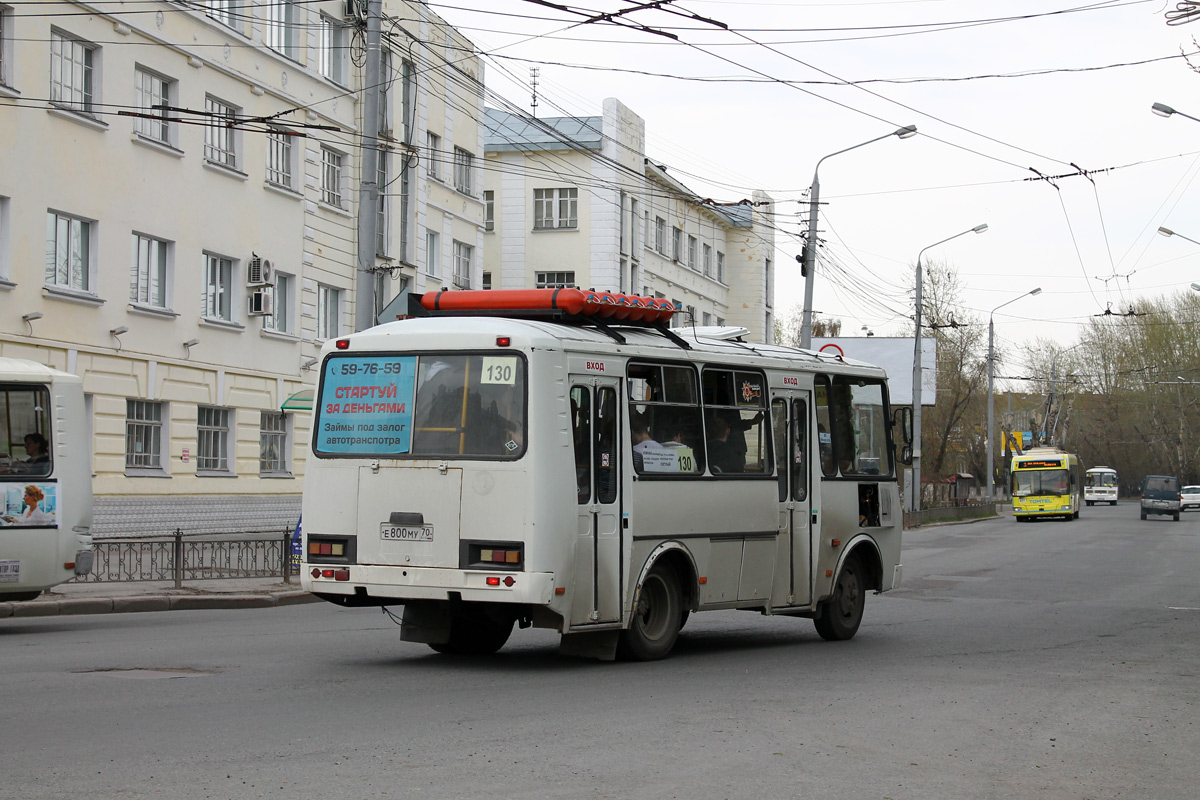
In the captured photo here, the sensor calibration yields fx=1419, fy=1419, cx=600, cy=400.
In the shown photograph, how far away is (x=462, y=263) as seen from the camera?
40094mm

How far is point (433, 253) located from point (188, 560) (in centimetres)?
1953

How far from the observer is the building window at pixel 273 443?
29.3 meters

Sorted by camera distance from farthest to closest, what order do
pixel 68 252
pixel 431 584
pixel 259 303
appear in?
pixel 259 303
pixel 68 252
pixel 431 584

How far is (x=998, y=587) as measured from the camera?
72.0ft

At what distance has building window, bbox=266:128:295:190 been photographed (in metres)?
29.6


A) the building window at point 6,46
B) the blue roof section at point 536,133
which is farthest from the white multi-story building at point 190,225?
the blue roof section at point 536,133

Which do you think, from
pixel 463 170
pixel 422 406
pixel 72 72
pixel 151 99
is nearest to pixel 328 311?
pixel 151 99

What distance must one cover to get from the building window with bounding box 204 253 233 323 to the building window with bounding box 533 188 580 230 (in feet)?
76.6

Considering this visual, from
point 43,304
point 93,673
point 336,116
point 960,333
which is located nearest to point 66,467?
point 93,673

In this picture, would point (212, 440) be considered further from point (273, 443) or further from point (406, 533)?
point (406, 533)

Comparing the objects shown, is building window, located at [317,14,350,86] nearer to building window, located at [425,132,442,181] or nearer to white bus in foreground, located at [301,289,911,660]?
building window, located at [425,132,442,181]

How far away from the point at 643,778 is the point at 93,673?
5306mm

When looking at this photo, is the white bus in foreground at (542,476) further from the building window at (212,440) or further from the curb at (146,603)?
the building window at (212,440)

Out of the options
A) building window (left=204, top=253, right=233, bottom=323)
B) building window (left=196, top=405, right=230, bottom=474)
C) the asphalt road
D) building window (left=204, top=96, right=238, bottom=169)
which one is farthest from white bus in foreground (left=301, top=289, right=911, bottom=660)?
building window (left=204, top=96, right=238, bottom=169)
